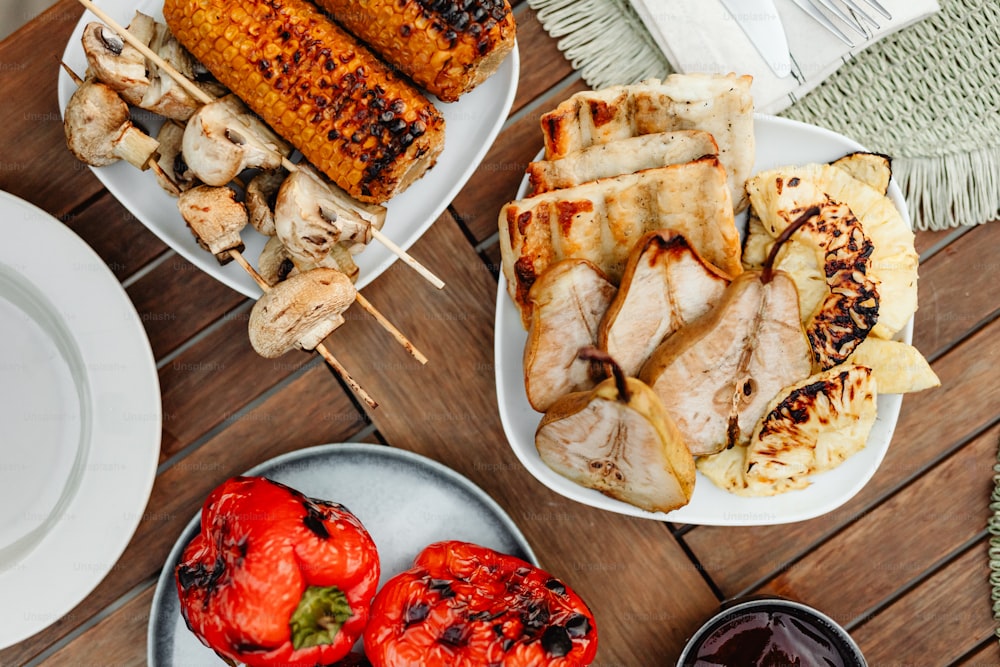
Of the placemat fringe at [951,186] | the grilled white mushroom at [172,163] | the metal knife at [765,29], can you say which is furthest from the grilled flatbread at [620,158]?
the grilled white mushroom at [172,163]

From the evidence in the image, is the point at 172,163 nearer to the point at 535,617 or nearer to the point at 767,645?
the point at 535,617

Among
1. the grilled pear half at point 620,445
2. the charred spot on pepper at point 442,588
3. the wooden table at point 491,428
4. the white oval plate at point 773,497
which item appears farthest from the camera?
the wooden table at point 491,428

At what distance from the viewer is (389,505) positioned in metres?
1.39

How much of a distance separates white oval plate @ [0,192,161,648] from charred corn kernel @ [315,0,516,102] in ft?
1.92

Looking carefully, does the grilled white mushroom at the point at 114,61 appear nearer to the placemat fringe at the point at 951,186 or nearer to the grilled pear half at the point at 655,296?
the grilled pear half at the point at 655,296

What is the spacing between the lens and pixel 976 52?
142cm

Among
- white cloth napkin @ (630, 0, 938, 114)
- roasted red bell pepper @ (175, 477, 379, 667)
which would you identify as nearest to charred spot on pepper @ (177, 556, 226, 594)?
roasted red bell pepper @ (175, 477, 379, 667)

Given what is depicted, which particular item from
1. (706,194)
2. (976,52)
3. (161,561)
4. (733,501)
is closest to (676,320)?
(706,194)

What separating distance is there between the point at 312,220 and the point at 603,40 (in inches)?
25.5

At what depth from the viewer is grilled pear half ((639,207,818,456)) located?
3.87 feet

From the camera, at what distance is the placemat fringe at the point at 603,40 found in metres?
1.40

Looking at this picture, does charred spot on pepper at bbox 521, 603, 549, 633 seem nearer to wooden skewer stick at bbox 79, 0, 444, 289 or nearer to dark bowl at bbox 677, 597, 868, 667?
dark bowl at bbox 677, 597, 868, 667

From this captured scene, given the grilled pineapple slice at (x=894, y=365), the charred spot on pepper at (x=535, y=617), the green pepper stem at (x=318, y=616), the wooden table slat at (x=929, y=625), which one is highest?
the green pepper stem at (x=318, y=616)

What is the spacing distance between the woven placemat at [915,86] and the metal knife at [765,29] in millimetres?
101
